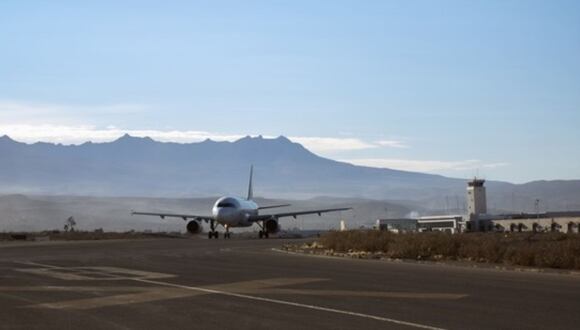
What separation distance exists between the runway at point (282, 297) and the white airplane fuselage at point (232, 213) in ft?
121

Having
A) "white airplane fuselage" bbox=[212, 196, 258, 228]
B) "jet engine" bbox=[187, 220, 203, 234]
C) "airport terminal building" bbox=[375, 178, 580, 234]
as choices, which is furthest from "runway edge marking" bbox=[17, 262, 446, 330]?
"airport terminal building" bbox=[375, 178, 580, 234]

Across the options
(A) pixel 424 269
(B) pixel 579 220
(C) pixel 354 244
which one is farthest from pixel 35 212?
(A) pixel 424 269

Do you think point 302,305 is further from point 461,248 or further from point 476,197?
point 476,197

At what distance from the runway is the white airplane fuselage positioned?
36.9 metres

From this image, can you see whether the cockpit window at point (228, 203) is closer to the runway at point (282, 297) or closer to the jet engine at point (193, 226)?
the jet engine at point (193, 226)

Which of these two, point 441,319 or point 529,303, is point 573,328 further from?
point 529,303

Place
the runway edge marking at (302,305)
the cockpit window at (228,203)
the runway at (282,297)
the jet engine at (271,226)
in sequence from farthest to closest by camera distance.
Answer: the jet engine at (271,226) < the cockpit window at (228,203) < the runway at (282,297) < the runway edge marking at (302,305)

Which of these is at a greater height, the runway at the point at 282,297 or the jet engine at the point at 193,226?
the jet engine at the point at 193,226

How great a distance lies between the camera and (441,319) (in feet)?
41.0

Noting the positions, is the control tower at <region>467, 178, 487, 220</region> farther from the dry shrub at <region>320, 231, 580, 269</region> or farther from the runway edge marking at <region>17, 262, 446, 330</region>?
the runway edge marking at <region>17, 262, 446, 330</region>

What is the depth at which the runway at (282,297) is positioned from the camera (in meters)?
12.4

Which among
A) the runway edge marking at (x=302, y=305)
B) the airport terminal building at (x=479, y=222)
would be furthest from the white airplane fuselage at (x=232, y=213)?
the runway edge marking at (x=302, y=305)

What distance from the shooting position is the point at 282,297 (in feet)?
50.5

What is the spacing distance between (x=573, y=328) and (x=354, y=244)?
74.5 feet
